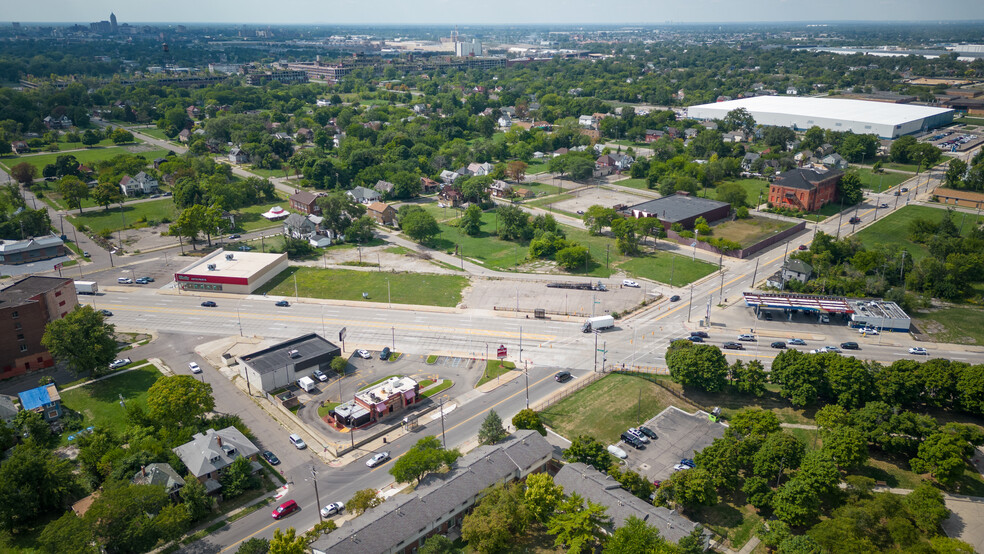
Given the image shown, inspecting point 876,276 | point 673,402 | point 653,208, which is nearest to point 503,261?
point 653,208

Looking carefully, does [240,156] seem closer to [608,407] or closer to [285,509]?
[285,509]

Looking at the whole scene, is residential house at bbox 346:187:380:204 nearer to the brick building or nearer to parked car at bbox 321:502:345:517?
the brick building

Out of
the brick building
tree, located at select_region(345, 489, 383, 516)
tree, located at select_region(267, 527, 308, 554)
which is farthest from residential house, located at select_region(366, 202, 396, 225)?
tree, located at select_region(267, 527, 308, 554)

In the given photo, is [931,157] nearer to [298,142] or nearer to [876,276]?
[876,276]

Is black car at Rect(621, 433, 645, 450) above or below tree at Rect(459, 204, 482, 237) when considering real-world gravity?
below

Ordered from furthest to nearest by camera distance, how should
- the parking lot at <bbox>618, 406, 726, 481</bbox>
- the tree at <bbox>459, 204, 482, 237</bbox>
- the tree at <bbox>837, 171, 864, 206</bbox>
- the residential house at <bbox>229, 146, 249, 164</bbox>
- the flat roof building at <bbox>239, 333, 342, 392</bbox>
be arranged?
the residential house at <bbox>229, 146, 249, 164</bbox>
the tree at <bbox>837, 171, 864, 206</bbox>
the tree at <bbox>459, 204, 482, 237</bbox>
the flat roof building at <bbox>239, 333, 342, 392</bbox>
the parking lot at <bbox>618, 406, 726, 481</bbox>

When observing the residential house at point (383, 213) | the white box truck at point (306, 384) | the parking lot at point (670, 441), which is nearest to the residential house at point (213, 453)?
the white box truck at point (306, 384)

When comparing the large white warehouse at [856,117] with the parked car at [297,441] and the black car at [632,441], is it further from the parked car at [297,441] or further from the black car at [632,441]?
the parked car at [297,441]

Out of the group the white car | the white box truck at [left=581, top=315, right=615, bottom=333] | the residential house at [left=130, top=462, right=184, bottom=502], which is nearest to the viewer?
the residential house at [left=130, top=462, right=184, bottom=502]
